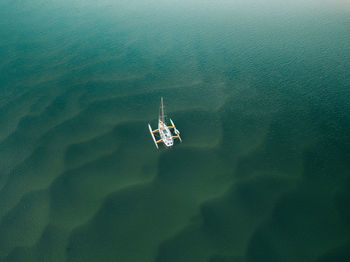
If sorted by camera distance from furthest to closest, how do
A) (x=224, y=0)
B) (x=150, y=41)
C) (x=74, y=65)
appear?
1. (x=224, y=0)
2. (x=150, y=41)
3. (x=74, y=65)

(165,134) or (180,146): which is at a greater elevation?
(165,134)

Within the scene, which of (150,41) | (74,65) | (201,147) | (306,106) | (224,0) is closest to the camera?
(201,147)

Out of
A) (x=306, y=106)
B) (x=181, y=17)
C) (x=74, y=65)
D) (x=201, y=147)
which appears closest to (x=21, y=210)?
(x=201, y=147)

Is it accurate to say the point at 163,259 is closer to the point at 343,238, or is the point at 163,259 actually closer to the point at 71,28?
the point at 343,238

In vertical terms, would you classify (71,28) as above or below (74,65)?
above

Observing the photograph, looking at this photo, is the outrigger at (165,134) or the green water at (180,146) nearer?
the green water at (180,146)

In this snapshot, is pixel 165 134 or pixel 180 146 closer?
pixel 165 134

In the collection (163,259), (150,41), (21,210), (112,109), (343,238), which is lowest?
(343,238)

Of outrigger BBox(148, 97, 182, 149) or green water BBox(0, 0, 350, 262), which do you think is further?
outrigger BBox(148, 97, 182, 149)
